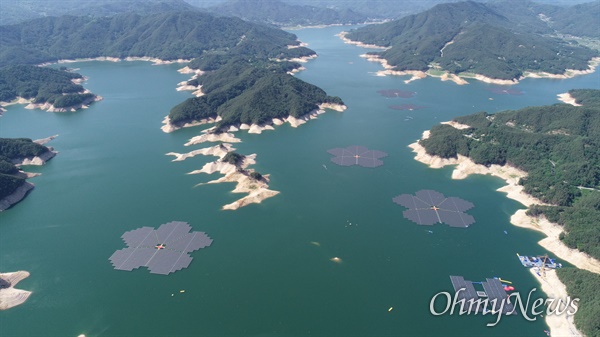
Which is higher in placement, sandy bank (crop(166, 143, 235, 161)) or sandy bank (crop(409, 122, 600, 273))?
sandy bank (crop(166, 143, 235, 161))

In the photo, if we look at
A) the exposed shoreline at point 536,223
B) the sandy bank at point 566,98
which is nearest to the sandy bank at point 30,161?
the exposed shoreline at point 536,223

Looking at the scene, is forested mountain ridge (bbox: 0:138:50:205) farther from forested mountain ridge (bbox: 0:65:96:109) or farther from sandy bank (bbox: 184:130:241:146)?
forested mountain ridge (bbox: 0:65:96:109)

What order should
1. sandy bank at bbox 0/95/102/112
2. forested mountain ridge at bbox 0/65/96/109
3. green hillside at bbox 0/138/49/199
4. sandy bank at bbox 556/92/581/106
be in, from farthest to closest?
sandy bank at bbox 556/92/581/106
forested mountain ridge at bbox 0/65/96/109
sandy bank at bbox 0/95/102/112
green hillside at bbox 0/138/49/199

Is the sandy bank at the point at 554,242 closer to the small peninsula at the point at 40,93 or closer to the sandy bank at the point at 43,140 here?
the sandy bank at the point at 43,140

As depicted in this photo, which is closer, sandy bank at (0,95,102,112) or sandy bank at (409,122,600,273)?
sandy bank at (409,122,600,273)

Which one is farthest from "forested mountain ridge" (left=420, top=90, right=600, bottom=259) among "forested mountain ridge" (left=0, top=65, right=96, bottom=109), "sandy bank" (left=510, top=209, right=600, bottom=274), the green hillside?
"forested mountain ridge" (left=0, top=65, right=96, bottom=109)

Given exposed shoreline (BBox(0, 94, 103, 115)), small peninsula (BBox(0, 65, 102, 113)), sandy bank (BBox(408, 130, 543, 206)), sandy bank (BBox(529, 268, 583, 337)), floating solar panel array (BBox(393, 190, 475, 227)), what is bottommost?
sandy bank (BBox(529, 268, 583, 337))

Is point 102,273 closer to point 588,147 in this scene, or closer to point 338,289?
point 338,289

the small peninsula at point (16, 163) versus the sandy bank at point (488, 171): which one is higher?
the small peninsula at point (16, 163)
